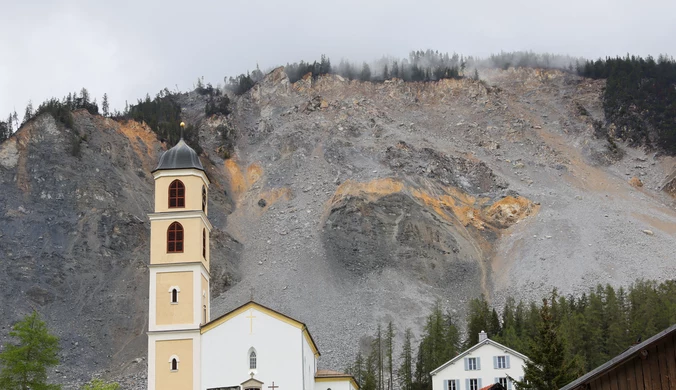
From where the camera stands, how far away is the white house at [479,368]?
214 feet

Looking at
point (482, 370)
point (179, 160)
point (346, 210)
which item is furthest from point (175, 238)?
point (346, 210)

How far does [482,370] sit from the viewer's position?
65.9 meters

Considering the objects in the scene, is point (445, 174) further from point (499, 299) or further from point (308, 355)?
point (308, 355)

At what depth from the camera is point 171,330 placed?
51.3 meters

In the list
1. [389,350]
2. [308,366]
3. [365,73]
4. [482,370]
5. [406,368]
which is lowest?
[308,366]

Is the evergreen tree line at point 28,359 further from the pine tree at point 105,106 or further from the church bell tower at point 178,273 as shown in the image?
the pine tree at point 105,106

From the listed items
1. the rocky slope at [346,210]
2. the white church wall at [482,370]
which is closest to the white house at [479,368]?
the white church wall at [482,370]

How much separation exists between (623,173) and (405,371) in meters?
77.2

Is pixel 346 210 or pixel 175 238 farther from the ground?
pixel 346 210

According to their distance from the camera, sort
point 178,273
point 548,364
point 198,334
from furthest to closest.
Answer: point 178,273 → point 198,334 → point 548,364

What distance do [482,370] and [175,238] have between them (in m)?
25.3

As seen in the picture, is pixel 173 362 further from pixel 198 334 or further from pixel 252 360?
pixel 252 360

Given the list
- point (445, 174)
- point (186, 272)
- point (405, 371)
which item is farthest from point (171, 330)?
point (445, 174)

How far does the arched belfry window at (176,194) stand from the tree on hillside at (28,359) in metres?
10.4
